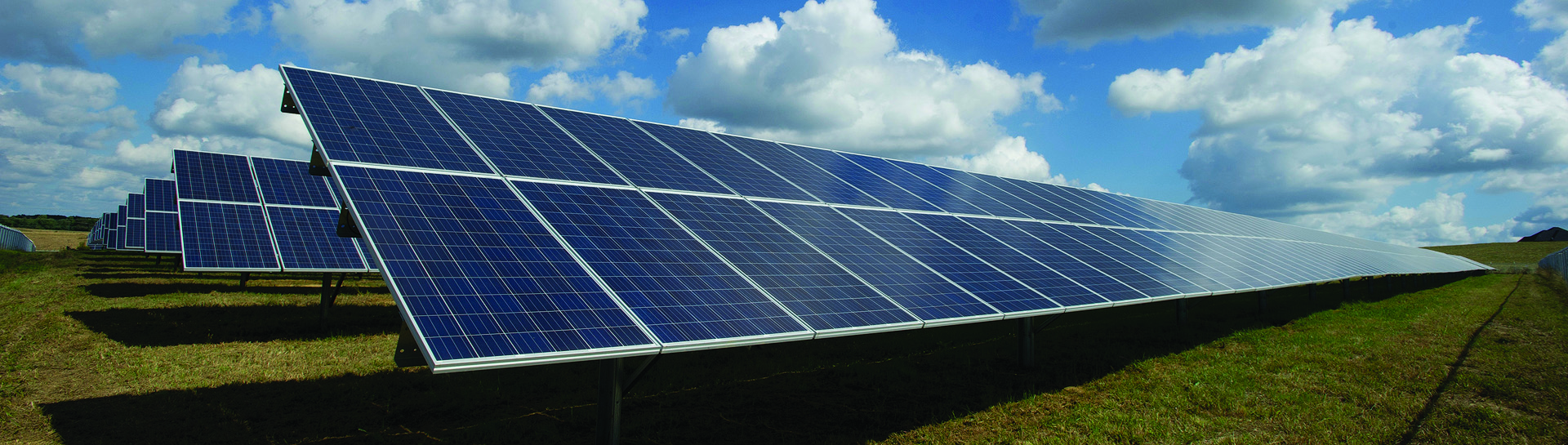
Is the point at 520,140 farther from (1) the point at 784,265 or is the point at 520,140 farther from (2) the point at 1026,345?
(2) the point at 1026,345

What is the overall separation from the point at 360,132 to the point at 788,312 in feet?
22.3

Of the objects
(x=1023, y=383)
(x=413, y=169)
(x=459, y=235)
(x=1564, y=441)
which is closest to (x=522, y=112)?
(x=413, y=169)

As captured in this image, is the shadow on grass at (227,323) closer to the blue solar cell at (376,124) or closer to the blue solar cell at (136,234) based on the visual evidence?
the blue solar cell at (136,234)

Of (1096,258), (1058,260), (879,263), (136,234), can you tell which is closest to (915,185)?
(1096,258)

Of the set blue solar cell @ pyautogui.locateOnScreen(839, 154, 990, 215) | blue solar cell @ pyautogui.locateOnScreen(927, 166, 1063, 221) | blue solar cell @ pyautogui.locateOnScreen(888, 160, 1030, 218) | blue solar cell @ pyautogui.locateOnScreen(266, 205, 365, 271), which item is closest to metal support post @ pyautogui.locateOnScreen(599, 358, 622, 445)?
blue solar cell @ pyautogui.locateOnScreen(839, 154, 990, 215)

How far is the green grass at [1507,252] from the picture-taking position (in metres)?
82.0

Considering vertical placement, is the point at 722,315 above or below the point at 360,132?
below

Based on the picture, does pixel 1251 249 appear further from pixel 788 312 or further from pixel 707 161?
pixel 788 312

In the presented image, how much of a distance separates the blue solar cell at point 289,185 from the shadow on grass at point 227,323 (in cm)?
343

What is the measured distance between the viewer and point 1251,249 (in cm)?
2480

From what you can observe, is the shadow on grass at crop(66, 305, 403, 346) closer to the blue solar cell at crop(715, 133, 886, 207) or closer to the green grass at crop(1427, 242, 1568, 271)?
the blue solar cell at crop(715, 133, 886, 207)

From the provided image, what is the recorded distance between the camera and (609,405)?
25.9ft

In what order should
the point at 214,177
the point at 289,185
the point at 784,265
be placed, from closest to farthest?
the point at 784,265 → the point at 289,185 → the point at 214,177

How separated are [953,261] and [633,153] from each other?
618 cm
